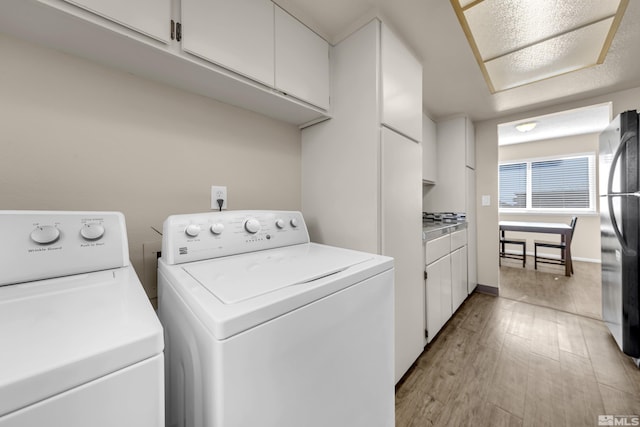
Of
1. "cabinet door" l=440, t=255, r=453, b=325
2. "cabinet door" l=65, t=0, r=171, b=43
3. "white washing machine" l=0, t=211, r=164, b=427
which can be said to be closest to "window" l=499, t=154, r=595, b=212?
"cabinet door" l=440, t=255, r=453, b=325

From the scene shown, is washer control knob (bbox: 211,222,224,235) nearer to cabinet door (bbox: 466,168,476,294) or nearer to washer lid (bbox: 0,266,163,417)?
washer lid (bbox: 0,266,163,417)

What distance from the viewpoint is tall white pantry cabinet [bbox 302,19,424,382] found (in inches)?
50.6

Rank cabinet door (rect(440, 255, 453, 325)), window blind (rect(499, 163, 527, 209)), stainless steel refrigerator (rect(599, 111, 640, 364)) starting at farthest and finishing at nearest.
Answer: window blind (rect(499, 163, 527, 209)) → cabinet door (rect(440, 255, 453, 325)) → stainless steel refrigerator (rect(599, 111, 640, 364))

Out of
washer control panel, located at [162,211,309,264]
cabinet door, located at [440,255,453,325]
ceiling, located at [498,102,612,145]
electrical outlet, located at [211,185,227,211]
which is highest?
ceiling, located at [498,102,612,145]

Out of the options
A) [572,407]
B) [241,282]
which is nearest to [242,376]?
[241,282]

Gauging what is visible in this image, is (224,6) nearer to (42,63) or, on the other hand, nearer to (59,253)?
(42,63)

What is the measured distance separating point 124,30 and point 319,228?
1.21 m

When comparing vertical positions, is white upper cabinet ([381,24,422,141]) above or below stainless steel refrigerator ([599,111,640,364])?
above

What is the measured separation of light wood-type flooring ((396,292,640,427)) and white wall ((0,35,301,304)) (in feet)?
5.07

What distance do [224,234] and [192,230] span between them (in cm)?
12

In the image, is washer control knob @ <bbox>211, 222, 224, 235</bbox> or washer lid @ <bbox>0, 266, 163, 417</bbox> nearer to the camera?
washer lid @ <bbox>0, 266, 163, 417</bbox>

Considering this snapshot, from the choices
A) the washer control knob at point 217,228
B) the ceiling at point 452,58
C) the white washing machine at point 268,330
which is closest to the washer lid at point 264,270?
the white washing machine at point 268,330

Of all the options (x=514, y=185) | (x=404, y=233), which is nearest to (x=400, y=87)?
(x=404, y=233)

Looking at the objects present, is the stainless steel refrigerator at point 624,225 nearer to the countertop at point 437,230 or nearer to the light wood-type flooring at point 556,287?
the light wood-type flooring at point 556,287
